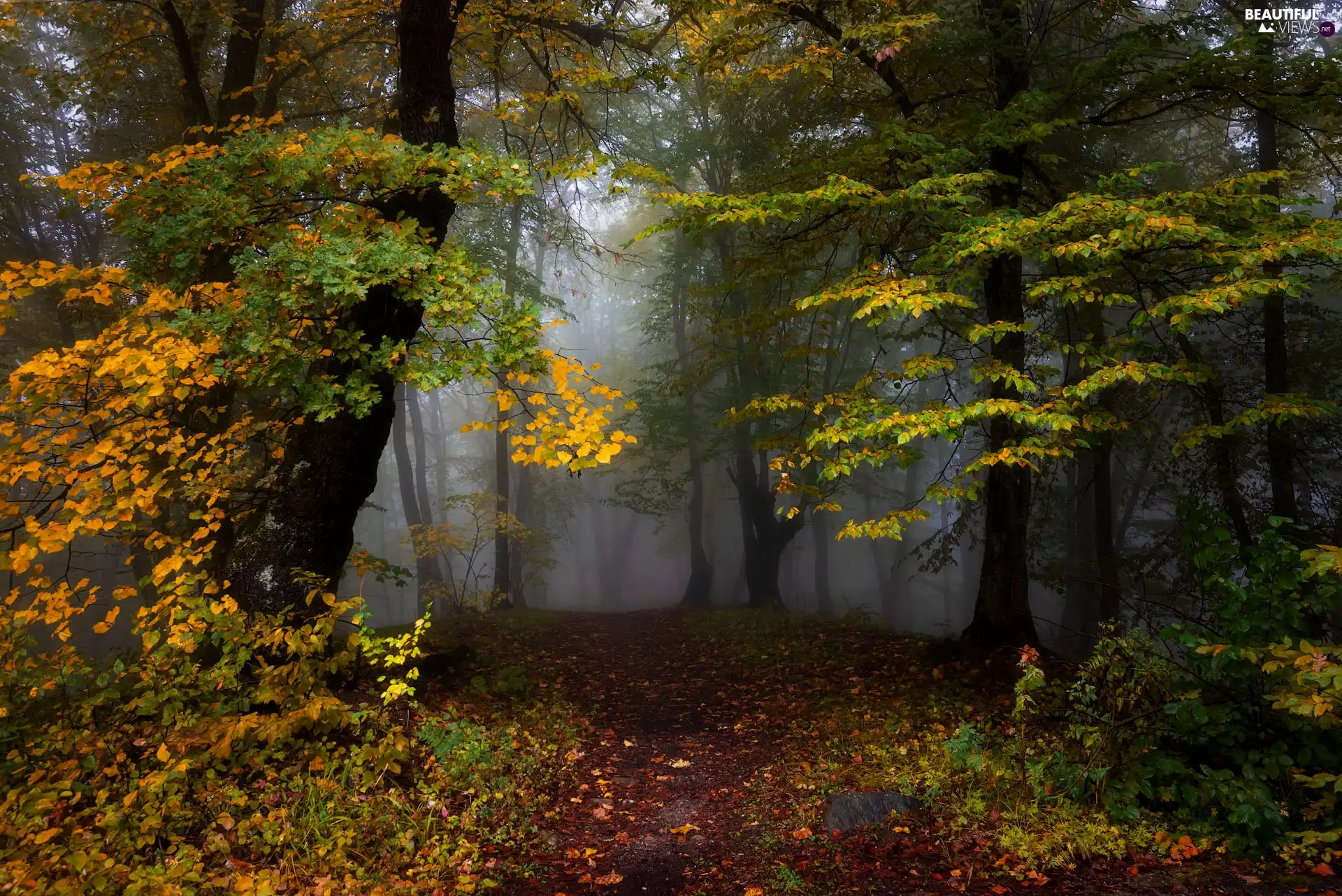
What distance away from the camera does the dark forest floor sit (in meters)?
4.08

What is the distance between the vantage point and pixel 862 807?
491 cm

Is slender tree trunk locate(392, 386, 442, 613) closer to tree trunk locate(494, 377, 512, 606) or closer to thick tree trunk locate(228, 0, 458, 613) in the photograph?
tree trunk locate(494, 377, 512, 606)

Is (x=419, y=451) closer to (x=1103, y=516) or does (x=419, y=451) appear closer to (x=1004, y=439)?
(x=1004, y=439)

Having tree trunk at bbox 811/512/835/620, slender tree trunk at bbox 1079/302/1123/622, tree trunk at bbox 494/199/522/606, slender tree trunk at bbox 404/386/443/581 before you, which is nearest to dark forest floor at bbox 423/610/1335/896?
slender tree trunk at bbox 1079/302/1123/622

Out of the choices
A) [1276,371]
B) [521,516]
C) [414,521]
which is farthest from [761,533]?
[1276,371]

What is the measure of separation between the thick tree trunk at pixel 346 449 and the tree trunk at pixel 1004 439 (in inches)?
A: 228

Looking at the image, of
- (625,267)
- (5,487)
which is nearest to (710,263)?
(625,267)

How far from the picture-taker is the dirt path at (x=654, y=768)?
452 cm

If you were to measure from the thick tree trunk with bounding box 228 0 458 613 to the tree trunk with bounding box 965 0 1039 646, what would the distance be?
579cm

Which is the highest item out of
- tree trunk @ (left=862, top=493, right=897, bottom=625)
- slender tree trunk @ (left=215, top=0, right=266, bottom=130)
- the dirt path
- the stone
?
slender tree trunk @ (left=215, top=0, right=266, bottom=130)

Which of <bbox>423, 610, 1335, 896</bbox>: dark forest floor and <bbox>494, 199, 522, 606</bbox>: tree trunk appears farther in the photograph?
<bbox>494, 199, 522, 606</bbox>: tree trunk

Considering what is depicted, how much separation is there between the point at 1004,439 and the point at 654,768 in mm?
5027

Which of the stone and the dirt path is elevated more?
the stone

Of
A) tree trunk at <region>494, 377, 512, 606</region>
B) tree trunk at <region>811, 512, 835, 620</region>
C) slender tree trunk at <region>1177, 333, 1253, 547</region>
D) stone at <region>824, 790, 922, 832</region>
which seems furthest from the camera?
tree trunk at <region>811, 512, 835, 620</region>
